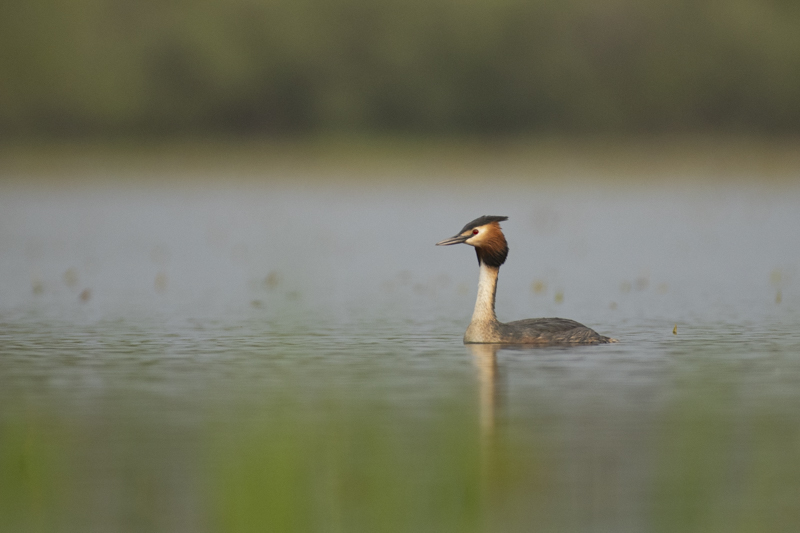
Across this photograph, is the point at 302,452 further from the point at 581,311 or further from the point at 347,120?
the point at 347,120

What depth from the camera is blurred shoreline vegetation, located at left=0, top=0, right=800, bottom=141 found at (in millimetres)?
73250

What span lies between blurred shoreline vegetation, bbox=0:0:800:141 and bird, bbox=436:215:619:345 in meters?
57.5

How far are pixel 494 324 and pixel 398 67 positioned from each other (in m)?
66.7

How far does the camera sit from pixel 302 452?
30.5ft

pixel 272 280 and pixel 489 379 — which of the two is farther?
pixel 272 280

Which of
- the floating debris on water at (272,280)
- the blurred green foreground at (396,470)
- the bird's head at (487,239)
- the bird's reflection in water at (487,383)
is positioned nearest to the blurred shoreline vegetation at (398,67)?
the floating debris on water at (272,280)

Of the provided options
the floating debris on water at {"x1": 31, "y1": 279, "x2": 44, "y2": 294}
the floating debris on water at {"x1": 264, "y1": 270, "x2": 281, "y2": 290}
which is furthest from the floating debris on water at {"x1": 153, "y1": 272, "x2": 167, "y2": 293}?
the floating debris on water at {"x1": 31, "y1": 279, "x2": 44, "y2": 294}

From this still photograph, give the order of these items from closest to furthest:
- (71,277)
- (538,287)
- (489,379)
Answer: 1. (489,379)
2. (538,287)
3. (71,277)

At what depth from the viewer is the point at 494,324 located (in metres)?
14.1

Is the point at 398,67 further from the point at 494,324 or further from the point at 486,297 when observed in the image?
the point at 494,324

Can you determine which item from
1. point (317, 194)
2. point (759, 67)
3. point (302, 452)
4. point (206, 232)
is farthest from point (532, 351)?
point (759, 67)

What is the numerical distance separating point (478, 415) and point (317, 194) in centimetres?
3027

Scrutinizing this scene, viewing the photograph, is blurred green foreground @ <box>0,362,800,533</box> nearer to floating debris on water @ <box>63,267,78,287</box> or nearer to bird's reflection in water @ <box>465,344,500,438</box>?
bird's reflection in water @ <box>465,344,500,438</box>

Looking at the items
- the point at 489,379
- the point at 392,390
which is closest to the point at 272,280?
the point at 489,379
